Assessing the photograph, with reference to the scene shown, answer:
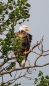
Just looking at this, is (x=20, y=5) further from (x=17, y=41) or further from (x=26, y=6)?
(x=17, y=41)

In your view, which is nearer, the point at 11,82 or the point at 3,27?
the point at 3,27

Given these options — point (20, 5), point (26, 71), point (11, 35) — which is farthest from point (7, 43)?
point (26, 71)

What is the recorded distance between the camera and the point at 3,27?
4.44m

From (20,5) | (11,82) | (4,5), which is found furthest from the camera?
(11,82)

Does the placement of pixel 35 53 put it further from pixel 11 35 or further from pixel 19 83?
pixel 19 83

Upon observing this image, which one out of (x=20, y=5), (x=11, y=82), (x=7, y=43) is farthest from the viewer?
(x=11, y=82)

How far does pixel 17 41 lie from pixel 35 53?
0.60 meters

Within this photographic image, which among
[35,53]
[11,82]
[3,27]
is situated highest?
[3,27]

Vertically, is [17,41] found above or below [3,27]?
below

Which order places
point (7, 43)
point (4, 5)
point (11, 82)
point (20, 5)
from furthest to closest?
point (11, 82)
point (4, 5)
point (20, 5)
point (7, 43)

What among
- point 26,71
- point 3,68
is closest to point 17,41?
point 3,68

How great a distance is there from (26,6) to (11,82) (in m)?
1.67

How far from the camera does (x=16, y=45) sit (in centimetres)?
395

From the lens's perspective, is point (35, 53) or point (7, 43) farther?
point (35, 53)
